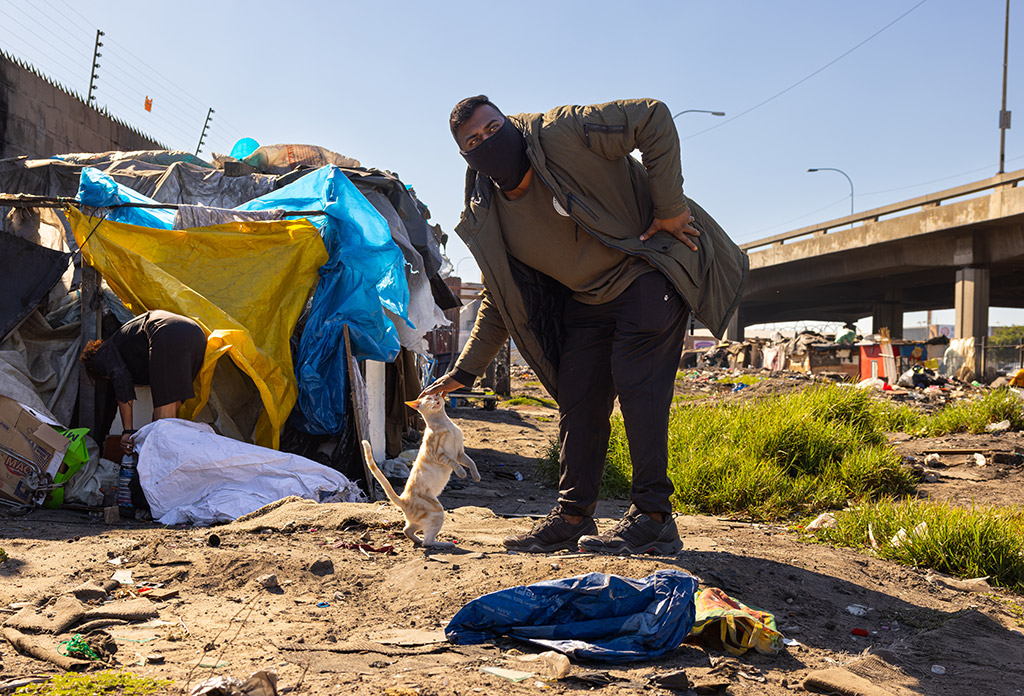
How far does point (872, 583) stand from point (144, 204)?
5189 millimetres

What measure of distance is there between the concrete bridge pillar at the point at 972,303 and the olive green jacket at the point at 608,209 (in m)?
20.6

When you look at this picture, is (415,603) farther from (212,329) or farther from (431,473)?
(212,329)

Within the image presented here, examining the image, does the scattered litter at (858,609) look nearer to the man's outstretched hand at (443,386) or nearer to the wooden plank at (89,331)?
the man's outstretched hand at (443,386)

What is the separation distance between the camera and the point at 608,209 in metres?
3.16

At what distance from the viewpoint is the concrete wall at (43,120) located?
10.4m

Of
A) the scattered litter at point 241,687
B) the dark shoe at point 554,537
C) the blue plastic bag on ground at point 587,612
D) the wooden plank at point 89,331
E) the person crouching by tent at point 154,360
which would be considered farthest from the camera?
the wooden plank at point 89,331

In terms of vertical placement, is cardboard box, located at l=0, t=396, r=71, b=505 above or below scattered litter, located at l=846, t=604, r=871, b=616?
above

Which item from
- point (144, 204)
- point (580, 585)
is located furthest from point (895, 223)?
point (580, 585)

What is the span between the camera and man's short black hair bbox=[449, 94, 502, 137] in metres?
3.12

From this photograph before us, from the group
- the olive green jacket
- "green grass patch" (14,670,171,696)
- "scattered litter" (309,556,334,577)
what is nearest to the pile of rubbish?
"scattered litter" (309,556,334,577)

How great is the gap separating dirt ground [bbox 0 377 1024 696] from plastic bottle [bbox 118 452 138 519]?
0.22 meters

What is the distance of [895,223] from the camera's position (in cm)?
2230

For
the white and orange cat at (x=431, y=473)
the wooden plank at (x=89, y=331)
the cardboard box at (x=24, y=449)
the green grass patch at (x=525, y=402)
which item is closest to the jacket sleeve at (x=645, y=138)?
the white and orange cat at (x=431, y=473)

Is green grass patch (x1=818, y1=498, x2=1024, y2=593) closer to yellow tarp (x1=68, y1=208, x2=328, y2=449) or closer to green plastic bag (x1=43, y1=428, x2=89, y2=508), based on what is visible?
yellow tarp (x1=68, y1=208, x2=328, y2=449)
